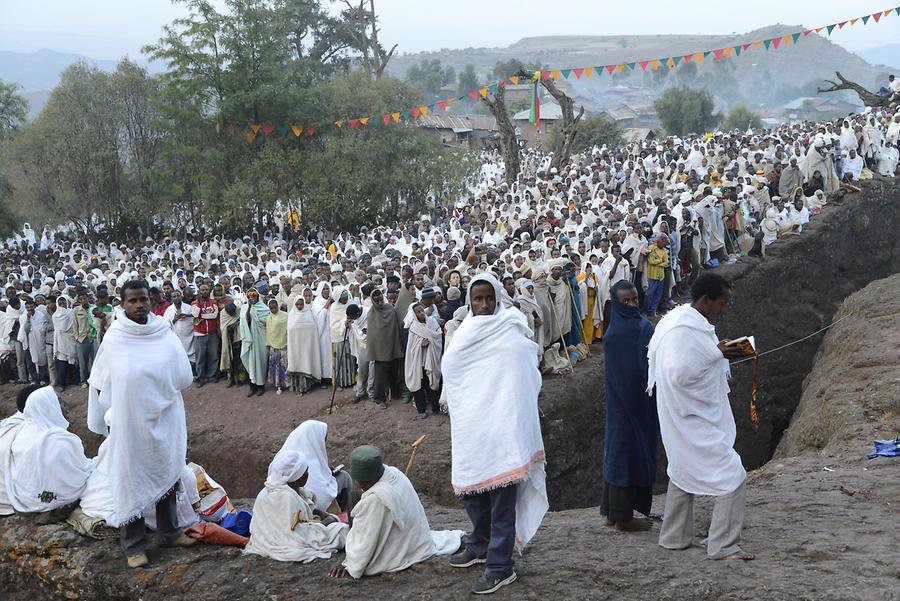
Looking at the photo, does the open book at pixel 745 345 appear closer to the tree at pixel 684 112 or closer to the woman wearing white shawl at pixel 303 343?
the woman wearing white shawl at pixel 303 343

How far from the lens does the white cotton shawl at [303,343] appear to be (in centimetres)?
1162

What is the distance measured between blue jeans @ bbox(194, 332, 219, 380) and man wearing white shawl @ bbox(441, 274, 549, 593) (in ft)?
28.6

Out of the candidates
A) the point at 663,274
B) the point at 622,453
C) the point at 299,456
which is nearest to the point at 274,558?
the point at 299,456

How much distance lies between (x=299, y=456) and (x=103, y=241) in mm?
22545

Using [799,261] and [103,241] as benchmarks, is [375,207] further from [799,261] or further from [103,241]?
[799,261]

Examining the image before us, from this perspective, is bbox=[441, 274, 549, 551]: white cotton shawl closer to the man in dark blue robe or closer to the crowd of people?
the crowd of people

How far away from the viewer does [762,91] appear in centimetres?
16075

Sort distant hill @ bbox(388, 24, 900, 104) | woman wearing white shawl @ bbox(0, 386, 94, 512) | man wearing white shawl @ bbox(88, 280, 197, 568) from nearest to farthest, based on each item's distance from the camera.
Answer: man wearing white shawl @ bbox(88, 280, 197, 568)
woman wearing white shawl @ bbox(0, 386, 94, 512)
distant hill @ bbox(388, 24, 900, 104)

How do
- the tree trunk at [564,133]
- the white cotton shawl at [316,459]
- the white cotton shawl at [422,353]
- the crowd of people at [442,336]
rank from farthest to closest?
1. the tree trunk at [564,133]
2. the white cotton shawl at [422,353]
3. the white cotton shawl at [316,459]
4. the crowd of people at [442,336]

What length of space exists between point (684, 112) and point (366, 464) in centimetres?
5457

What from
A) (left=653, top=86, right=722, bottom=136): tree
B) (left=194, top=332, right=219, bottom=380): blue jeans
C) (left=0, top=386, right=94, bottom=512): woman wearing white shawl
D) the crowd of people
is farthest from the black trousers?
(left=653, top=86, right=722, bottom=136): tree

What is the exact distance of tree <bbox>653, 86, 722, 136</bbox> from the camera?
181ft

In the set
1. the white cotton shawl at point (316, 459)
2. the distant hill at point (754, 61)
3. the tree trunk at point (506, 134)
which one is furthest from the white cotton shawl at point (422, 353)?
the distant hill at point (754, 61)

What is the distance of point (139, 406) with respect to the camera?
16.5 feet
